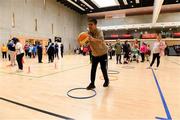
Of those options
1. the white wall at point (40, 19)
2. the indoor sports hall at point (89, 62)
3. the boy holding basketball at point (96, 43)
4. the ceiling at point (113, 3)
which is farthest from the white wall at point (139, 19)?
the boy holding basketball at point (96, 43)

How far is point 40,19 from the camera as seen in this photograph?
763 inches

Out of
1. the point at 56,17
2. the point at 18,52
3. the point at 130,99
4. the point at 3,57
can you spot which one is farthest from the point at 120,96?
the point at 56,17

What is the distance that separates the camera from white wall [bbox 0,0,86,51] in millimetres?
15195

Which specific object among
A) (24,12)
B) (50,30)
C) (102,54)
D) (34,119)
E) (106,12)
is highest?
(106,12)

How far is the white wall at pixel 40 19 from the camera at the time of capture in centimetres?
1520

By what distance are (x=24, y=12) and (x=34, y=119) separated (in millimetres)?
17418

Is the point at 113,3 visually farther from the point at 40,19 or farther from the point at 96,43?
the point at 96,43

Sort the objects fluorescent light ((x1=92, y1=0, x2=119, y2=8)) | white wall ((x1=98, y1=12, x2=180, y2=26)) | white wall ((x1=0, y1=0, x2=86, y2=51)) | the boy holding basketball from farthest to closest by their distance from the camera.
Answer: white wall ((x1=98, y1=12, x2=180, y2=26))
fluorescent light ((x1=92, y1=0, x2=119, y2=8))
white wall ((x1=0, y1=0, x2=86, y2=51))
the boy holding basketball

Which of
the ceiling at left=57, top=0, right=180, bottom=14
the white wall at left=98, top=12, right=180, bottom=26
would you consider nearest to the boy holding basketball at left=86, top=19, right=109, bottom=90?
the ceiling at left=57, top=0, right=180, bottom=14

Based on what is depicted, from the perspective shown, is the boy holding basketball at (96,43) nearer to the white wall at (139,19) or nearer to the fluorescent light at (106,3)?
the fluorescent light at (106,3)

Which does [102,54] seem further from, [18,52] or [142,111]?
[18,52]

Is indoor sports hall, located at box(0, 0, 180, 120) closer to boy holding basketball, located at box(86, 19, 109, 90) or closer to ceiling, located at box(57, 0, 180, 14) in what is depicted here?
boy holding basketball, located at box(86, 19, 109, 90)

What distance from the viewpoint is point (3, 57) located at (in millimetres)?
14516

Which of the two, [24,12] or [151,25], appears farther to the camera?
[151,25]
